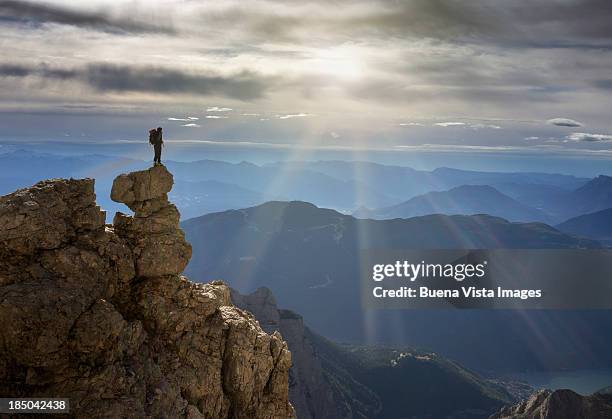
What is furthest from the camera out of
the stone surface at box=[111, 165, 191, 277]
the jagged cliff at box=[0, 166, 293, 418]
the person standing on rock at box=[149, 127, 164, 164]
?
the person standing on rock at box=[149, 127, 164, 164]

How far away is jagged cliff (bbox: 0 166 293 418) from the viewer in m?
29.3

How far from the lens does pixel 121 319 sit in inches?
1271

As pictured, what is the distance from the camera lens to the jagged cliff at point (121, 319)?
2928 centimetres

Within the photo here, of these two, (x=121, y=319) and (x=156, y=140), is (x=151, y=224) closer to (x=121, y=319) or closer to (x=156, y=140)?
(x=156, y=140)

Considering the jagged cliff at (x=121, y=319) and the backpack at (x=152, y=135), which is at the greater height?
the backpack at (x=152, y=135)

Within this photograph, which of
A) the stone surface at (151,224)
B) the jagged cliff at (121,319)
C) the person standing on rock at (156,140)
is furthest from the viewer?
the person standing on rock at (156,140)

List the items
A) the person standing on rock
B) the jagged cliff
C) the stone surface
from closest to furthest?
the jagged cliff → the stone surface → the person standing on rock

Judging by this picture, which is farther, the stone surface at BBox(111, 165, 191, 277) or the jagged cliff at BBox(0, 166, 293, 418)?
the stone surface at BBox(111, 165, 191, 277)

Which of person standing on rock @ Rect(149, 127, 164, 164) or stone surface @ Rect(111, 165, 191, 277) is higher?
person standing on rock @ Rect(149, 127, 164, 164)

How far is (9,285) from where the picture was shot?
3014 cm

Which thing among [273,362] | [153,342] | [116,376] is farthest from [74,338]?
[273,362]

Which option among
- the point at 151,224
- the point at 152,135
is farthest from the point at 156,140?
the point at 151,224

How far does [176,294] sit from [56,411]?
11812 mm

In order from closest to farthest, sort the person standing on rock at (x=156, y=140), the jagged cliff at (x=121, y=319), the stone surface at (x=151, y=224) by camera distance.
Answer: the jagged cliff at (x=121, y=319), the stone surface at (x=151, y=224), the person standing on rock at (x=156, y=140)
